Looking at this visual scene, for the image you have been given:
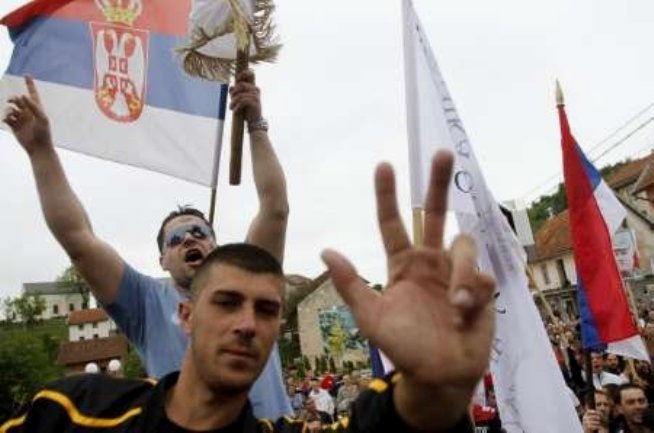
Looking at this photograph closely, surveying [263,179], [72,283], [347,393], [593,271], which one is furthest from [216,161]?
[72,283]

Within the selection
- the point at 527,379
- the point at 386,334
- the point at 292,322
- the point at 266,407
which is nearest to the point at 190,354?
the point at 266,407

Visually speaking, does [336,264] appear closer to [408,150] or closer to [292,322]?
[408,150]

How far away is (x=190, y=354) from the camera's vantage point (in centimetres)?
204

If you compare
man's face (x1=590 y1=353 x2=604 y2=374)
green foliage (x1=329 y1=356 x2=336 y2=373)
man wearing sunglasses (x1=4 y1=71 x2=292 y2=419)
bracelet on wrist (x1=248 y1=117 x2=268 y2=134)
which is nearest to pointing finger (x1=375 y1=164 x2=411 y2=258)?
man wearing sunglasses (x1=4 y1=71 x2=292 y2=419)

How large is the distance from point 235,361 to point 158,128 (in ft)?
10.1

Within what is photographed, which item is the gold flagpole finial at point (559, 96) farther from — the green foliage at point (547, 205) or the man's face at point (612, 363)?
the green foliage at point (547, 205)

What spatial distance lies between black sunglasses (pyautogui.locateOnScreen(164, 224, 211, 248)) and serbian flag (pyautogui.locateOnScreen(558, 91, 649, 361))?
3442 mm

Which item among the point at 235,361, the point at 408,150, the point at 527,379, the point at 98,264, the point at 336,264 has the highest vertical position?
the point at 408,150

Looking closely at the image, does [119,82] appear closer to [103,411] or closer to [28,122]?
[28,122]

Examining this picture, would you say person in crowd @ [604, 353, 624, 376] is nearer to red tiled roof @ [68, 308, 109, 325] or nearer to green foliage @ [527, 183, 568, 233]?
green foliage @ [527, 183, 568, 233]

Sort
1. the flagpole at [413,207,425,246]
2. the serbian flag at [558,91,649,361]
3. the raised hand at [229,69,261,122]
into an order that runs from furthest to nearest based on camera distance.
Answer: the serbian flag at [558,91,649,361] → the flagpole at [413,207,425,246] → the raised hand at [229,69,261,122]

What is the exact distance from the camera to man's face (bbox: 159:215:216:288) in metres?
2.87

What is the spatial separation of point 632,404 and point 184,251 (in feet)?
15.0

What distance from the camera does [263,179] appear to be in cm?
309
